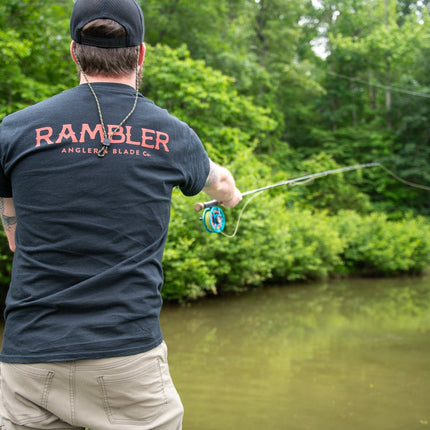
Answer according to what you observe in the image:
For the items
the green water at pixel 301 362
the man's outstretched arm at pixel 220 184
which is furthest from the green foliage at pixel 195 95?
the man's outstretched arm at pixel 220 184

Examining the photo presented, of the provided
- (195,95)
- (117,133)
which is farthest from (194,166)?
(195,95)

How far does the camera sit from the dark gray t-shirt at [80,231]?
1.23m

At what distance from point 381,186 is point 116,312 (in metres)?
21.9

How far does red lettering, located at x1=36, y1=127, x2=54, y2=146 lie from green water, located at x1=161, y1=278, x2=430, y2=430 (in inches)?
122

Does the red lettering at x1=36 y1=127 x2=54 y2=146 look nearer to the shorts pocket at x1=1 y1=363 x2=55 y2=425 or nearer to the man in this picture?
the man

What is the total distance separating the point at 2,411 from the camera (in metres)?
1.29

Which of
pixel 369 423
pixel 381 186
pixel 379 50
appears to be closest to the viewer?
pixel 369 423

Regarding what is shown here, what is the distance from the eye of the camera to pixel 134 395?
1.28 m

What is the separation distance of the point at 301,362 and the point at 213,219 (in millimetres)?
3812

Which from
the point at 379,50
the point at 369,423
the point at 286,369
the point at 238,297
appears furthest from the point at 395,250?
the point at 379,50

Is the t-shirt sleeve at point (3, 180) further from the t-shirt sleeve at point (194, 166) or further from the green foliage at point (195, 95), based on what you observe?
the green foliage at point (195, 95)

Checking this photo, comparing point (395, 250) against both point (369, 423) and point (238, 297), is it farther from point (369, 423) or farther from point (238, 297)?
point (369, 423)

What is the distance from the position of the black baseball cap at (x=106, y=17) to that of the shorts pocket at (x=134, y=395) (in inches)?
32.8

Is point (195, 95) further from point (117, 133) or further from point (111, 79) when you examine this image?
point (117, 133)
